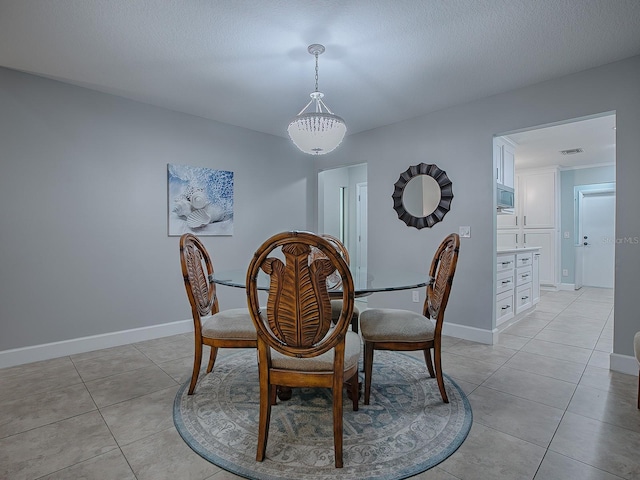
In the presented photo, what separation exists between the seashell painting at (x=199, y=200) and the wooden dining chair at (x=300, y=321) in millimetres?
2428

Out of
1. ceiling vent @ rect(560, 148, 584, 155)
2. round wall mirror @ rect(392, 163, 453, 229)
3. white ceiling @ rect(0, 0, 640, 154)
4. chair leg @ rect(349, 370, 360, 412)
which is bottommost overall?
chair leg @ rect(349, 370, 360, 412)

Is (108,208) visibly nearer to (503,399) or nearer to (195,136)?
(195,136)

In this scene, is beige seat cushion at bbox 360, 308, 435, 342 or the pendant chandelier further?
the pendant chandelier

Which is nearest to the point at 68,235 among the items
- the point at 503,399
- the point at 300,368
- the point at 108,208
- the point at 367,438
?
the point at 108,208

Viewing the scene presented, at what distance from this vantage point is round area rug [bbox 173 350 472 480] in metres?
1.43

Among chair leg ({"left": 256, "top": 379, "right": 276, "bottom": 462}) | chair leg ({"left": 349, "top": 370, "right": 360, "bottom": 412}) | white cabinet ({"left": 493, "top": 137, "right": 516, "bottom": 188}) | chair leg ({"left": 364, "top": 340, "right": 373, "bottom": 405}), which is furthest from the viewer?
white cabinet ({"left": 493, "top": 137, "right": 516, "bottom": 188})

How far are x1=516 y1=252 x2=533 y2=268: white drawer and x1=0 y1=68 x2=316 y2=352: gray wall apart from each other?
11.3 ft

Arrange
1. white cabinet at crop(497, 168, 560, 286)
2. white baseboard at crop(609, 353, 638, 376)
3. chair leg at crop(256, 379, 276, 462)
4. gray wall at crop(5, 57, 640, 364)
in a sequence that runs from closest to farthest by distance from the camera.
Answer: chair leg at crop(256, 379, 276, 462) < white baseboard at crop(609, 353, 638, 376) < gray wall at crop(5, 57, 640, 364) < white cabinet at crop(497, 168, 560, 286)

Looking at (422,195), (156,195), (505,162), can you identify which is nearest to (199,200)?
(156,195)

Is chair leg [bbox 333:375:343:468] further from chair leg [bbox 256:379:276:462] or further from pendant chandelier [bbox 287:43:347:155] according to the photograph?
pendant chandelier [bbox 287:43:347:155]

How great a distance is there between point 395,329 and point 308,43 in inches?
76.0

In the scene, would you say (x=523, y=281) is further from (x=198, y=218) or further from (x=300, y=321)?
(x=198, y=218)

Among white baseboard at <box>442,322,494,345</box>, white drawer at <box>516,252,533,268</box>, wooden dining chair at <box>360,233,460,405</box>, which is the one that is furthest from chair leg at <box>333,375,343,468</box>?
white drawer at <box>516,252,533,268</box>

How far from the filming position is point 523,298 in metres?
4.10
